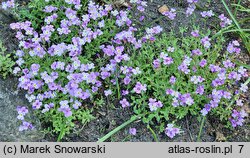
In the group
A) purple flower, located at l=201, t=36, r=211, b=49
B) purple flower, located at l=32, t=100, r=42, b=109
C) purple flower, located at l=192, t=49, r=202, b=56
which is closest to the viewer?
purple flower, located at l=32, t=100, r=42, b=109

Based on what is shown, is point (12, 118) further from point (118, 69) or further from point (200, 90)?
point (200, 90)

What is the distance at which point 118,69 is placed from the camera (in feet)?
13.0

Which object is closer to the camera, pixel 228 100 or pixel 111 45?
pixel 228 100

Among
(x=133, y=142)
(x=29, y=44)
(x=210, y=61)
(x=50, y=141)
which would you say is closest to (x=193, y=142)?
(x=133, y=142)

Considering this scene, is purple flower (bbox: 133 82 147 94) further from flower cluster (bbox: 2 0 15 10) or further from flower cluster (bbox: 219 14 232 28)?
flower cluster (bbox: 2 0 15 10)

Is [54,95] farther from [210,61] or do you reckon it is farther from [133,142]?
[210,61]

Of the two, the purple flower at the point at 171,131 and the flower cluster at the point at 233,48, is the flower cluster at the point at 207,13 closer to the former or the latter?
the flower cluster at the point at 233,48

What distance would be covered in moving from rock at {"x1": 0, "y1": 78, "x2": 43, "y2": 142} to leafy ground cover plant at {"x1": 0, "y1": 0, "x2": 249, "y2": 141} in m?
0.10

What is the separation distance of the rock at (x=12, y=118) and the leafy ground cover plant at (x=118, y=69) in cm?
10

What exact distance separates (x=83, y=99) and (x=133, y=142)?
0.61m

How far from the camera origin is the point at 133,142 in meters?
3.66

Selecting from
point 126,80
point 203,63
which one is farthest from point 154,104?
point 203,63

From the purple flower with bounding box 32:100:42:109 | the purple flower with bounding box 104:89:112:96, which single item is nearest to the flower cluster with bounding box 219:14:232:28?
the purple flower with bounding box 104:89:112:96

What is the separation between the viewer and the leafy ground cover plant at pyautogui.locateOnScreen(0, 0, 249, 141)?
371 cm
